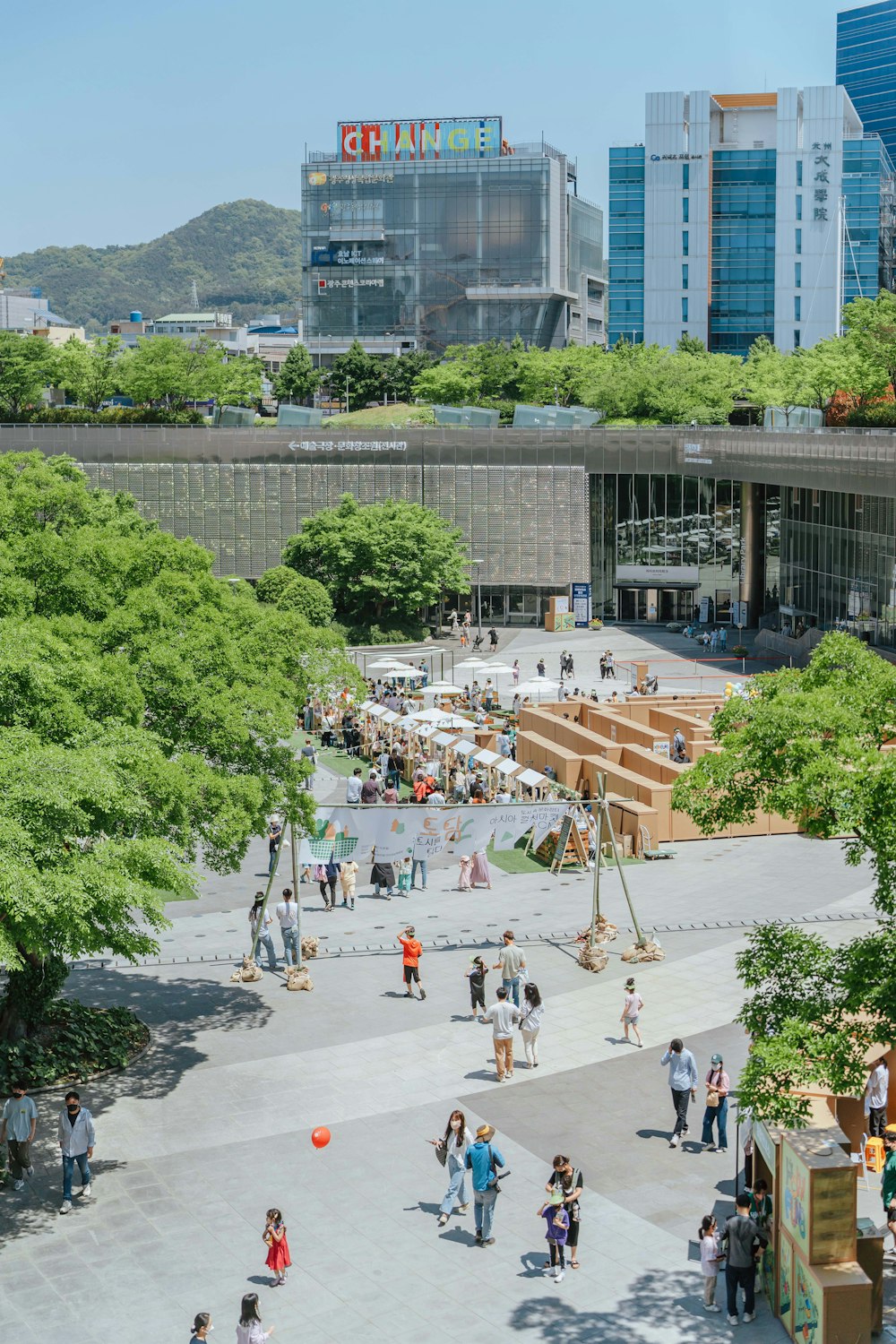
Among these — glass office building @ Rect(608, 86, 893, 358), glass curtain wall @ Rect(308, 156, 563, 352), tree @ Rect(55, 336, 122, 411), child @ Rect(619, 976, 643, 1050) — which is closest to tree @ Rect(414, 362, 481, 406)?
tree @ Rect(55, 336, 122, 411)

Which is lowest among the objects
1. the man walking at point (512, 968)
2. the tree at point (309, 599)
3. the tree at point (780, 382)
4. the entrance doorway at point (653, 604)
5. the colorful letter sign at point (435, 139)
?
the man walking at point (512, 968)

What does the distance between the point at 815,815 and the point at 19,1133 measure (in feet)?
31.3

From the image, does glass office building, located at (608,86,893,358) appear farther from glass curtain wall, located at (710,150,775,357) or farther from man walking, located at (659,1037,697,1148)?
man walking, located at (659,1037,697,1148)

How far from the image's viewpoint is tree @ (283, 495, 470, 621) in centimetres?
6594

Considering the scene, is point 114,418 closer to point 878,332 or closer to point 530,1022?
point 878,332

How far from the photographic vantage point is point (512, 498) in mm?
73875

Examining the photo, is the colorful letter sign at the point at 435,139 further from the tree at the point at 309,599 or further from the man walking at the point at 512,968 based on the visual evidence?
the man walking at the point at 512,968

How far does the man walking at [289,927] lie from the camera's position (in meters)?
25.4

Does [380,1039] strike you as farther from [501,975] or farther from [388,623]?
[388,623]

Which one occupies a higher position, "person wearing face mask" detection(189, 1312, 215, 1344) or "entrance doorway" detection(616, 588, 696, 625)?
"entrance doorway" detection(616, 588, 696, 625)

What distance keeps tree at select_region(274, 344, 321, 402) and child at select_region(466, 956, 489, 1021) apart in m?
114

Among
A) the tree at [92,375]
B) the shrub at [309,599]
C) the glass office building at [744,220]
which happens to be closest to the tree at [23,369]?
the tree at [92,375]

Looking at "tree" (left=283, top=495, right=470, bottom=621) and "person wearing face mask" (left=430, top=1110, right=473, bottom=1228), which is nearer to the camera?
"person wearing face mask" (left=430, top=1110, right=473, bottom=1228)

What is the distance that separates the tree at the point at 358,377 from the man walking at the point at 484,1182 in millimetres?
Result: 115153
